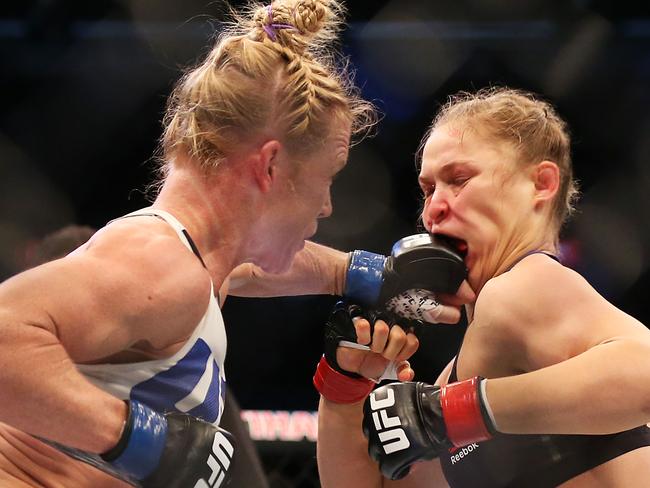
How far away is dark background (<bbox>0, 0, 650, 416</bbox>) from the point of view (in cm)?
369

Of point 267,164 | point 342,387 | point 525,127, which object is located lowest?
point 342,387

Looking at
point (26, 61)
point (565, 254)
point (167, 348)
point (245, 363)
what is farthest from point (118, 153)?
point (167, 348)

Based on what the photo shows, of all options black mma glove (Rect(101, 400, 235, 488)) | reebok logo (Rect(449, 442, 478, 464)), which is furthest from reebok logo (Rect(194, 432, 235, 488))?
reebok logo (Rect(449, 442, 478, 464))

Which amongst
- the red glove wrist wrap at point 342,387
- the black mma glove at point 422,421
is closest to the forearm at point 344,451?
the red glove wrist wrap at point 342,387

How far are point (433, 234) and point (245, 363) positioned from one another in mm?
2206

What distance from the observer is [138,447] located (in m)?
1.28

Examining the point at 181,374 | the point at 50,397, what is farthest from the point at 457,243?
the point at 50,397

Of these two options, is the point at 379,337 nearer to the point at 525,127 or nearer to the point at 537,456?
the point at 537,456

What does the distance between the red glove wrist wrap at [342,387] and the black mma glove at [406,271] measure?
0.17 m

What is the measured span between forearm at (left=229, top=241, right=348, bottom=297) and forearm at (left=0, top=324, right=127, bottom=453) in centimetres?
78

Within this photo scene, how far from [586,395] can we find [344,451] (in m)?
0.66

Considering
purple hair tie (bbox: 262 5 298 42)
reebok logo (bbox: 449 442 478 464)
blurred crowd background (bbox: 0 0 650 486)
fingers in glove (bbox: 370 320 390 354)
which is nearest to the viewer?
purple hair tie (bbox: 262 5 298 42)

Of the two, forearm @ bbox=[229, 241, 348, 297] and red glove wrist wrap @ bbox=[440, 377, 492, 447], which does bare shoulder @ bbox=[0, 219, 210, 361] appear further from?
forearm @ bbox=[229, 241, 348, 297]

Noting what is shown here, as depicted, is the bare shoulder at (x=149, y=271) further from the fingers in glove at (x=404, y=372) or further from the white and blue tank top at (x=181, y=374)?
the fingers in glove at (x=404, y=372)
